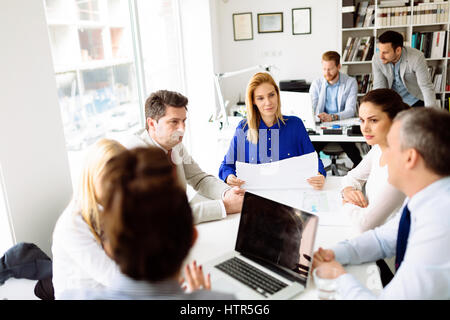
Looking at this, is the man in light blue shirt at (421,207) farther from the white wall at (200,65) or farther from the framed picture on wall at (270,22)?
the framed picture on wall at (270,22)

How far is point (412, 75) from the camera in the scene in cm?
405

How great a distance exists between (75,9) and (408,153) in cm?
254

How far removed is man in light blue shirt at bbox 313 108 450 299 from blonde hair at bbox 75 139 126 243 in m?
0.74

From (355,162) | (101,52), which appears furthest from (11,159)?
(355,162)

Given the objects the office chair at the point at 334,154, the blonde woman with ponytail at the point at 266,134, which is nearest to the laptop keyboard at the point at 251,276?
the blonde woman with ponytail at the point at 266,134

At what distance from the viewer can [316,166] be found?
2.14 m

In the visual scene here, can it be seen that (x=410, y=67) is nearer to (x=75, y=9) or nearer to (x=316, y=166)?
(x=316, y=166)

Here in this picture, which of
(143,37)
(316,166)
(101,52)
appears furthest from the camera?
(143,37)

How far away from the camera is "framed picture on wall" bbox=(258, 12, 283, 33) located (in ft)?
17.4

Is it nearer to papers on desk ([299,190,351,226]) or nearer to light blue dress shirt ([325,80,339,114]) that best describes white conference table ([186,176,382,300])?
papers on desk ([299,190,351,226])

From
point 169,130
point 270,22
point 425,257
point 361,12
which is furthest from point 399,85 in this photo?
point 425,257

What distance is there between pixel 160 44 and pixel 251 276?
3.41 m
